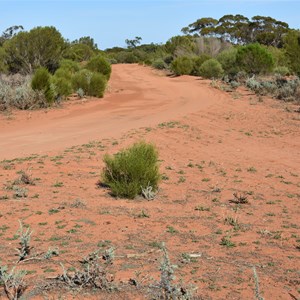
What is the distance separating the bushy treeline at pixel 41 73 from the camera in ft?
58.8

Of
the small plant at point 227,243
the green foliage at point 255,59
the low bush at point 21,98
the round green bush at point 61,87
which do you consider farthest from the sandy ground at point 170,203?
the green foliage at point 255,59

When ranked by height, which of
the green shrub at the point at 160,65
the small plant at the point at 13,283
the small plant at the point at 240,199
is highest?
the green shrub at the point at 160,65

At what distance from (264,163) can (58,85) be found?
11099 millimetres

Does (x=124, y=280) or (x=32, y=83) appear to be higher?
(x=32, y=83)

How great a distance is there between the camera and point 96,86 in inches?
851

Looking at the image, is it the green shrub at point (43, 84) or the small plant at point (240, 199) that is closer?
the small plant at point (240, 199)

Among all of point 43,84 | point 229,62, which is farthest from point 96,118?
point 229,62

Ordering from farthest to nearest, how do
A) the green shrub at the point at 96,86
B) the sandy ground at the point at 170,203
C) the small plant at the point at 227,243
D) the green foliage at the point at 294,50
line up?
the green foliage at the point at 294,50, the green shrub at the point at 96,86, the small plant at the point at 227,243, the sandy ground at the point at 170,203

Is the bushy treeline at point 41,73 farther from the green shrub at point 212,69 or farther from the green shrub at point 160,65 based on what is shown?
the green shrub at point 160,65

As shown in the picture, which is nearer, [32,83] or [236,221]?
[236,221]

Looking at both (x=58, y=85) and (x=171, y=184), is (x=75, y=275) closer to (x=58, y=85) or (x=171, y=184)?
(x=171, y=184)

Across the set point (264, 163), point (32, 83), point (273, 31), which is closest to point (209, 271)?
point (264, 163)

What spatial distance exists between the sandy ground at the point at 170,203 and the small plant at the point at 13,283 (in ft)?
0.35

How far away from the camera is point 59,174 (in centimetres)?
930
